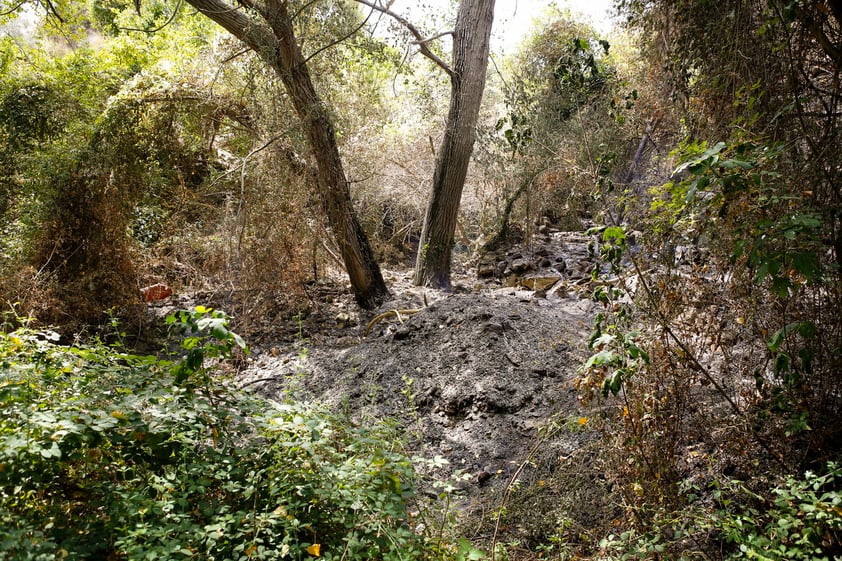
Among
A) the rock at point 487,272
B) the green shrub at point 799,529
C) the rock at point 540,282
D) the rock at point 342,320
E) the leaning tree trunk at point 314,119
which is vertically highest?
the leaning tree trunk at point 314,119

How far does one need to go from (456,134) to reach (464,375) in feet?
12.3

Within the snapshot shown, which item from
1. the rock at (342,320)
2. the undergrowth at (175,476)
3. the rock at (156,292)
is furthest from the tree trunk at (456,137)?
the undergrowth at (175,476)

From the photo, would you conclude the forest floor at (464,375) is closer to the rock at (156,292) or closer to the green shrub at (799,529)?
the green shrub at (799,529)

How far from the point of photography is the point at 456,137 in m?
6.66

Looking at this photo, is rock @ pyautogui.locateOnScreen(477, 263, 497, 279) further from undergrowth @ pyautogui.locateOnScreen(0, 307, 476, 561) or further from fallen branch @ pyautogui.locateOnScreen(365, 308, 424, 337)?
undergrowth @ pyautogui.locateOnScreen(0, 307, 476, 561)

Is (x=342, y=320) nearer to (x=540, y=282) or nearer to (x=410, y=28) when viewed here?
(x=540, y=282)

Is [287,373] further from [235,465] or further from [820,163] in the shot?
[820,163]

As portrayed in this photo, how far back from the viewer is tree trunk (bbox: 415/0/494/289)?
259 inches

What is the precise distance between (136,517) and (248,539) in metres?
0.35

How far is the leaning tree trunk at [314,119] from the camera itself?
16.8 ft

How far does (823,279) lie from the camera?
2.03m

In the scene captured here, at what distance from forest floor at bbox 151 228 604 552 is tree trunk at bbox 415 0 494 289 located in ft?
1.96

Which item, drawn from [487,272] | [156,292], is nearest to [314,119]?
[156,292]

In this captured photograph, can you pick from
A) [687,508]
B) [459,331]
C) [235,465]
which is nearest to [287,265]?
[459,331]
